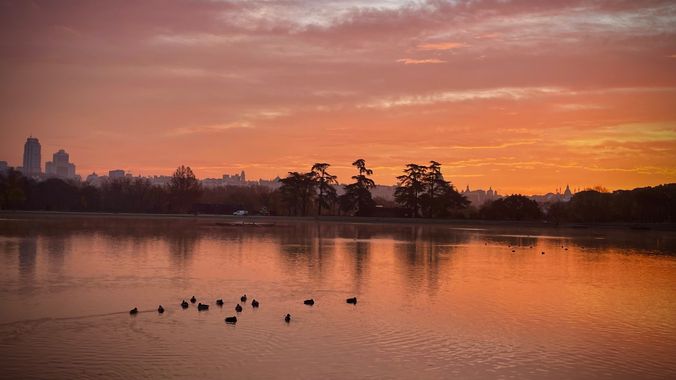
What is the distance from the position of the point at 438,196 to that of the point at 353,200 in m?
12.3

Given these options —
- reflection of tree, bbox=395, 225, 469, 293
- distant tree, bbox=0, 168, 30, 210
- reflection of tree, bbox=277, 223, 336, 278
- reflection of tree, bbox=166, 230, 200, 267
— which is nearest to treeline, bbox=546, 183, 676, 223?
reflection of tree, bbox=395, 225, 469, 293

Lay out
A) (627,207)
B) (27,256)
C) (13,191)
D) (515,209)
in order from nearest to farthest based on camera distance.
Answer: (27,256)
(515,209)
(627,207)
(13,191)

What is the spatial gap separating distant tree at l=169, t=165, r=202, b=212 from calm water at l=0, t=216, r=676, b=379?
66.8 m

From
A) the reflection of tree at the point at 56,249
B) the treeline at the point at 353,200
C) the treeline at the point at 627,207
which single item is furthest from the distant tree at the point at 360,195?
the reflection of tree at the point at 56,249

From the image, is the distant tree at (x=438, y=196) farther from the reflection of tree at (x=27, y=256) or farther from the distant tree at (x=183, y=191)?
the reflection of tree at (x=27, y=256)

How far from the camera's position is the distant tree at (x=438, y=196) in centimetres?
8669

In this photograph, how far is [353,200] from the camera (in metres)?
91.7

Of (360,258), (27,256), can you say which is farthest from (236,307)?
(360,258)

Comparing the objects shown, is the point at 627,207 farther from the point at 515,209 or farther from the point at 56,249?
the point at 56,249

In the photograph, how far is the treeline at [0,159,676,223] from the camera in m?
86.4

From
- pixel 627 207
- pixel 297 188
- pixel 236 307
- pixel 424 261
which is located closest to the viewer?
pixel 236 307

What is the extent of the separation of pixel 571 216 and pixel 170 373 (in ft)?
284

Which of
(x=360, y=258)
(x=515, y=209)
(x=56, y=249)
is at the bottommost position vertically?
(x=360, y=258)

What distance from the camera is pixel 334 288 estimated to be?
2356cm
